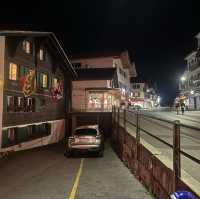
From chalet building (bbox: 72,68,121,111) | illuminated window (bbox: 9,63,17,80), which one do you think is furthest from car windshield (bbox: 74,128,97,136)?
chalet building (bbox: 72,68,121,111)

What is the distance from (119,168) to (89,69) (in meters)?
36.0

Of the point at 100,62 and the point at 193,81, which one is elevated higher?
the point at 100,62

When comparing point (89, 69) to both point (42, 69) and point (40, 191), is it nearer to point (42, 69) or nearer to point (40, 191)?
point (42, 69)

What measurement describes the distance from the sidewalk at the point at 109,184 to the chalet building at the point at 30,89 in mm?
9335

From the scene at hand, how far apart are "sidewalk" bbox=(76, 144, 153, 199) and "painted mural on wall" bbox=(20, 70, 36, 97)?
11.8m

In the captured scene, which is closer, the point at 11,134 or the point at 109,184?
the point at 109,184

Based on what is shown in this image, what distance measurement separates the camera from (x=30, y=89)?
24719 mm

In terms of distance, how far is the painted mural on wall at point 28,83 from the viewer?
77.6 feet

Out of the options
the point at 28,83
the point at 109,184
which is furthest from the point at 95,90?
the point at 109,184

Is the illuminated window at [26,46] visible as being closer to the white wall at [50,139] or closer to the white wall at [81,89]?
the white wall at [50,139]

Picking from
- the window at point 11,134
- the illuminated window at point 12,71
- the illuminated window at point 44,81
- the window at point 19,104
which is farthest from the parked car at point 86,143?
the illuminated window at point 44,81

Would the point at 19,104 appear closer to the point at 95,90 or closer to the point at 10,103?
the point at 10,103

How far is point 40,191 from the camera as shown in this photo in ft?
29.3

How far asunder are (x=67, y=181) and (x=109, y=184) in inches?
59.6
